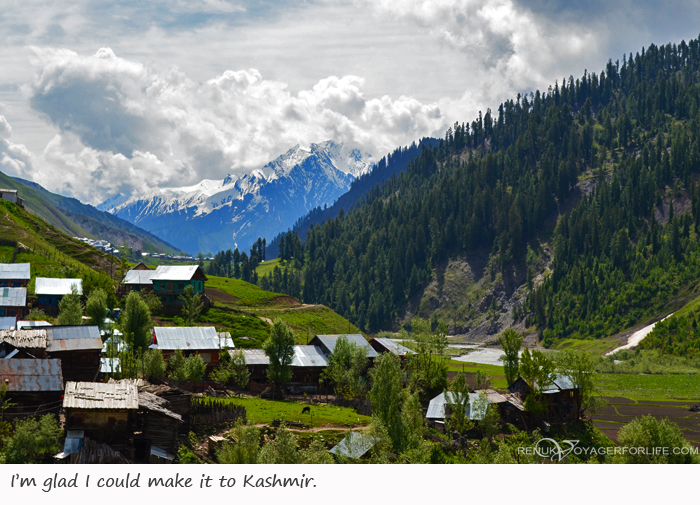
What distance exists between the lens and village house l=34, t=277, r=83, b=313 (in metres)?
114

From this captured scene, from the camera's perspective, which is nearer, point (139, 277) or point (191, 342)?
point (191, 342)

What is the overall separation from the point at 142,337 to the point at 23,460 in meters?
42.9

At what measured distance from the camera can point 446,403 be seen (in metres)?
79.8

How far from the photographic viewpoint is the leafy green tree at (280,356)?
292 feet

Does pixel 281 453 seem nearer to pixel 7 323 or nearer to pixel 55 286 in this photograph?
pixel 7 323

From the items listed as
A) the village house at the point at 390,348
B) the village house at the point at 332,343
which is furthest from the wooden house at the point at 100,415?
the village house at the point at 390,348

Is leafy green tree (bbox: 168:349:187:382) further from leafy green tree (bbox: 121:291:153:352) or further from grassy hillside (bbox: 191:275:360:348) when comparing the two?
grassy hillside (bbox: 191:275:360:348)

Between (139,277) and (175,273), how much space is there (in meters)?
7.96

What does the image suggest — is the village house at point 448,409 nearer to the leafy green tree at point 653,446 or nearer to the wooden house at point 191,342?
the leafy green tree at point 653,446

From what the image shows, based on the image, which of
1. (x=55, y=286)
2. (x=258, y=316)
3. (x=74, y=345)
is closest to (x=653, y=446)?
(x=74, y=345)

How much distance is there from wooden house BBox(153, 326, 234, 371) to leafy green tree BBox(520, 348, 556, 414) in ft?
155

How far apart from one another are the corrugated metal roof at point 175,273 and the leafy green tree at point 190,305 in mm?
3521

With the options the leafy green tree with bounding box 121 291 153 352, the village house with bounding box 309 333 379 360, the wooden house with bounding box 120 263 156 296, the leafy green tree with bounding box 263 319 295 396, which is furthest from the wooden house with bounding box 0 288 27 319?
the village house with bounding box 309 333 379 360

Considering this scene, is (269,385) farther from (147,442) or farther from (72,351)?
(147,442)
